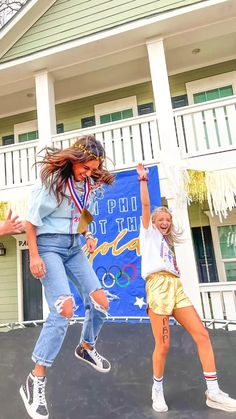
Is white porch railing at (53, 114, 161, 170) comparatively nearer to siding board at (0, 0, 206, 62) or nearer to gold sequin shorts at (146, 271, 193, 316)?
Answer: siding board at (0, 0, 206, 62)

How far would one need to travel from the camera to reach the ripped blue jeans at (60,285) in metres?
1.72

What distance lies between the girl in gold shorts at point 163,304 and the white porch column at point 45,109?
4.08 meters

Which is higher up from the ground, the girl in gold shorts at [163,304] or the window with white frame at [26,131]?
the window with white frame at [26,131]

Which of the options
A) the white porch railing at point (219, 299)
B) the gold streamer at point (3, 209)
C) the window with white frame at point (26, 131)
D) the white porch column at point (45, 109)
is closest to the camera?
the white porch railing at point (219, 299)

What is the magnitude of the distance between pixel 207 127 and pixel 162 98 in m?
0.93

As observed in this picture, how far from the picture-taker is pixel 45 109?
5.98 metres

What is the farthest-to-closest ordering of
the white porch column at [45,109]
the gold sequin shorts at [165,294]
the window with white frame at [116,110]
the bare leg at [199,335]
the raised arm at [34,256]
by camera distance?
the window with white frame at [116,110], the white porch column at [45,109], the gold sequin shorts at [165,294], the bare leg at [199,335], the raised arm at [34,256]

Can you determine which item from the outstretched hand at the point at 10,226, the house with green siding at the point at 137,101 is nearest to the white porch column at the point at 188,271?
the house with green siding at the point at 137,101

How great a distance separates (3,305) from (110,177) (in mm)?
6534

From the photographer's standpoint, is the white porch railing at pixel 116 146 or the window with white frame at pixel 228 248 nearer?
the white porch railing at pixel 116 146

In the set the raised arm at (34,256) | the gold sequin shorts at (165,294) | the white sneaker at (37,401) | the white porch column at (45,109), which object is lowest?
the white sneaker at (37,401)

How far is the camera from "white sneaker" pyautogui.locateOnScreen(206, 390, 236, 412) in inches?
77.5

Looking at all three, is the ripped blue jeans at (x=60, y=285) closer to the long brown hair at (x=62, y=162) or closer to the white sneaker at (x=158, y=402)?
the long brown hair at (x=62, y=162)

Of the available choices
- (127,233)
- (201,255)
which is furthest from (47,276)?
(201,255)
